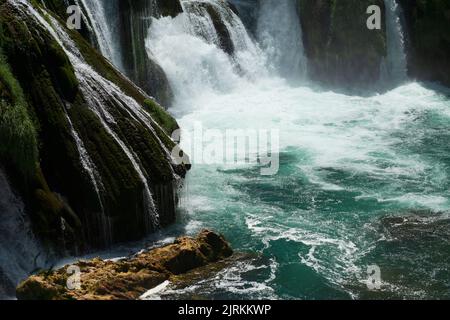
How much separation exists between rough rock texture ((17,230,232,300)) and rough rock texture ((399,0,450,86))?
55.5ft

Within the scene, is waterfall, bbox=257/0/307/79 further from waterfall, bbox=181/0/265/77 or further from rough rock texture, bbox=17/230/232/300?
rough rock texture, bbox=17/230/232/300

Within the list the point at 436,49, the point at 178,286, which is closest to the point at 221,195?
the point at 178,286

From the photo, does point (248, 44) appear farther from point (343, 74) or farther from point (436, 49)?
point (436, 49)

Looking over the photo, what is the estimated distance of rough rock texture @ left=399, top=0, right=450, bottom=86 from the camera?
2612 centimetres

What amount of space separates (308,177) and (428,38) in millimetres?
→ 12215

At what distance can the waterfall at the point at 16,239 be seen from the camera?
11188 mm

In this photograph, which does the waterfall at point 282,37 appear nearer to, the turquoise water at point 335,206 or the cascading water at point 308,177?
the cascading water at point 308,177

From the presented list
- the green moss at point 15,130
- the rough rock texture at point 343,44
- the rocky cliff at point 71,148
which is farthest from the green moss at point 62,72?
the rough rock texture at point 343,44

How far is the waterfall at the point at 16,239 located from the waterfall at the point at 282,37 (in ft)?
54.2

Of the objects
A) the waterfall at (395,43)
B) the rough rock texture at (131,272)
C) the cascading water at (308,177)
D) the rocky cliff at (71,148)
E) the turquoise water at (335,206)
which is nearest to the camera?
the rough rock texture at (131,272)

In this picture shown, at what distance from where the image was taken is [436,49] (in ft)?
86.9

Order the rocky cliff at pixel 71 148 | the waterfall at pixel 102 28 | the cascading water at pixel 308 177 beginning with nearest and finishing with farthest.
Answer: the rocky cliff at pixel 71 148 → the cascading water at pixel 308 177 → the waterfall at pixel 102 28

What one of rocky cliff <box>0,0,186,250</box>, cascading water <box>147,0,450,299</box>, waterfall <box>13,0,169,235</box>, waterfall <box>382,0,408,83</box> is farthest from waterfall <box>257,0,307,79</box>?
rocky cliff <box>0,0,186,250</box>
